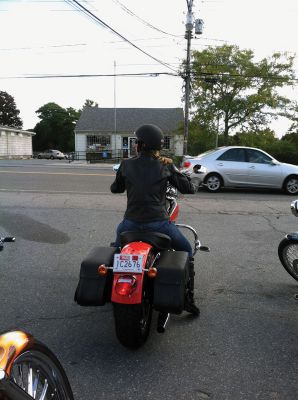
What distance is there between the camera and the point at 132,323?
301 centimetres

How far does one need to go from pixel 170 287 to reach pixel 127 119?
49423 millimetres

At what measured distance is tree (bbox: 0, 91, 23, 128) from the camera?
273ft

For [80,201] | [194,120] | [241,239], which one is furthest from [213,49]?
[241,239]

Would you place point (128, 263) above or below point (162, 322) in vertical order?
above

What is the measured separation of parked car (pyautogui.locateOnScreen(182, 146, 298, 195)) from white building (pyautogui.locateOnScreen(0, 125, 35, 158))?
38.4 meters

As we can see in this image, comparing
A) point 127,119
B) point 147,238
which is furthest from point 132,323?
point 127,119

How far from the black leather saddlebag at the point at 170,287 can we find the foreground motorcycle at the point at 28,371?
1.00 meters

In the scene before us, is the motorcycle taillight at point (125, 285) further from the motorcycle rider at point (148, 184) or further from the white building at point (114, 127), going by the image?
the white building at point (114, 127)

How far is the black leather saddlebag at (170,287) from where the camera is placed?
9.74 feet

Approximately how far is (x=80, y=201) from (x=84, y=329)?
23.1 feet

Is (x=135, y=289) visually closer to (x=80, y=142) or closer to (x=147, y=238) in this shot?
(x=147, y=238)

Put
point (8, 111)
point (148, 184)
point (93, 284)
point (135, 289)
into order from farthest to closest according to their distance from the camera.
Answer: point (8, 111)
point (148, 184)
point (93, 284)
point (135, 289)

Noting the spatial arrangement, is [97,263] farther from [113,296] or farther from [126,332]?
[126,332]

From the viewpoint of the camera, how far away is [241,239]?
700 centimetres
